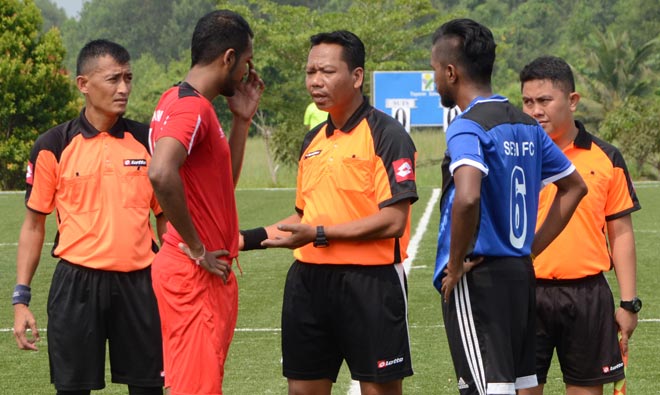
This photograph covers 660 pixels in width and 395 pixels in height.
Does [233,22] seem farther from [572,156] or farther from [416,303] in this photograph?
[416,303]

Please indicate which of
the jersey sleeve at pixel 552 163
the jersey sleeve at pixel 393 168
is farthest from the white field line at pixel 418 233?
the jersey sleeve at pixel 552 163

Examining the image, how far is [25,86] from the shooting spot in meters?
31.5

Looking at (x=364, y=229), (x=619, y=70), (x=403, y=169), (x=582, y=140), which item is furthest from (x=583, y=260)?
(x=619, y=70)

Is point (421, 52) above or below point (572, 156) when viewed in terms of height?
above

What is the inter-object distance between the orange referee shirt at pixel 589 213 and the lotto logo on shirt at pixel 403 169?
2.40 ft

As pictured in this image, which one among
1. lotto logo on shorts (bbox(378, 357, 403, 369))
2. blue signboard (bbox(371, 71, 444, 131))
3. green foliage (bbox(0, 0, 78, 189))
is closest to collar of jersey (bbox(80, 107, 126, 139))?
lotto logo on shorts (bbox(378, 357, 403, 369))

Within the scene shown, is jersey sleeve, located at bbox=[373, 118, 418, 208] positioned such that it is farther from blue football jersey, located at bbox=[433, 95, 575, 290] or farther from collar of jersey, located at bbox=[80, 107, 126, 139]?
collar of jersey, located at bbox=[80, 107, 126, 139]

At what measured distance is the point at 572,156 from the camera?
6047 mm

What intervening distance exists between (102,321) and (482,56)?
2289mm

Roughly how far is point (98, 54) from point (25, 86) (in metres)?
26.2

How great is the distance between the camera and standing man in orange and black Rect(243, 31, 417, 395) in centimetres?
564

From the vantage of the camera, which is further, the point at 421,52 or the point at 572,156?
the point at 421,52

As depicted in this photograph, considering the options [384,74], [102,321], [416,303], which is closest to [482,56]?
[102,321]

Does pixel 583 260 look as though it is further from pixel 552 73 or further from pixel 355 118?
pixel 355 118
